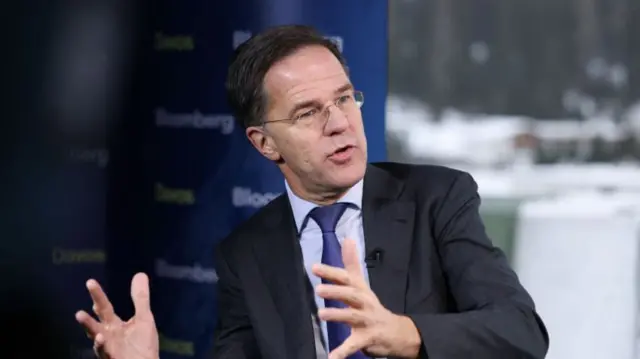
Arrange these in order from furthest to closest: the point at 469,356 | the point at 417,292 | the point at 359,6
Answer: the point at 359,6, the point at 417,292, the point at 469,356

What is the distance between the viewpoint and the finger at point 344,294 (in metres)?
1.86

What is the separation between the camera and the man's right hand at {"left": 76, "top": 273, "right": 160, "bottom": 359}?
226 centimetres

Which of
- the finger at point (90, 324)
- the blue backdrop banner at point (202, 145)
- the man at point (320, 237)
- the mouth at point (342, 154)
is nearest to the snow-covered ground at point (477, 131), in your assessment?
the blue backdrop banner at point (202, 145)

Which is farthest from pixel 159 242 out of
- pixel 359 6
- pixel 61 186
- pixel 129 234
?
pixel 359 6

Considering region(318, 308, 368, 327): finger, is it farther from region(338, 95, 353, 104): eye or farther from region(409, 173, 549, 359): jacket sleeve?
region(338, 95, 353, 104): eye

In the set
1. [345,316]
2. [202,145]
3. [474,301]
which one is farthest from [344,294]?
[202,145]

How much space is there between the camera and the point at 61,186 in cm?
390

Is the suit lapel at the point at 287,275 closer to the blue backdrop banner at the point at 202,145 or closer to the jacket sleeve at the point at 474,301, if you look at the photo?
the jacket sleeve at the point at 474,301

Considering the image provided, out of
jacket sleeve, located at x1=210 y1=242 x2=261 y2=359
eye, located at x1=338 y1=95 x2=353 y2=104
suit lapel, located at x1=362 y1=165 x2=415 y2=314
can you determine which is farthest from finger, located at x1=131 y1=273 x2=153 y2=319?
eye, located at x1=338 y1=95 x2=353 y2=104

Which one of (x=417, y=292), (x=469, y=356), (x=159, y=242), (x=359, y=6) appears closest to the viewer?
(x=469, y=356)

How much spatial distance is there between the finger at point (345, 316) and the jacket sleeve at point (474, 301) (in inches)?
6.6

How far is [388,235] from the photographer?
2.34 m

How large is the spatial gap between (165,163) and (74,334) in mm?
806

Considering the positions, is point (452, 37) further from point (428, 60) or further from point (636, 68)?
point (636, 68)
